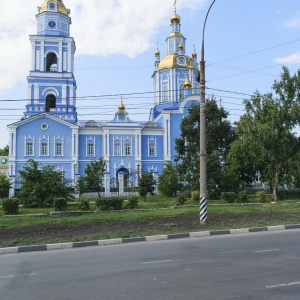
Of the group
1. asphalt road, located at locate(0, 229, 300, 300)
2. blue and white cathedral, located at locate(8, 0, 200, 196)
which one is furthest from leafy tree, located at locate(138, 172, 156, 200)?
asphalt road, located at locate(0, 229, 300, 300)

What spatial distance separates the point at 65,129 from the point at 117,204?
26.9 metres

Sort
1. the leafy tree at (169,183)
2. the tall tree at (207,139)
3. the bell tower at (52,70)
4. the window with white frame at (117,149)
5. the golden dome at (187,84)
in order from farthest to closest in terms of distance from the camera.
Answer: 1. the golden dome at (187,84)
2. the bell tower at (52,70)
3. the window with white frame at (117,149)
4. the leafy tree at (169,183)
5. the tall tree at (207,139)

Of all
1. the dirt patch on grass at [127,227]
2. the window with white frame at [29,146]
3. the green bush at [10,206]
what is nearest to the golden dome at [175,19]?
the window with white frame at [29,146]

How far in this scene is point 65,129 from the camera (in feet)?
153

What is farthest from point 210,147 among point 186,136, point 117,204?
point 117,204

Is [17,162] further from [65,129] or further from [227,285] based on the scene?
[227,285]

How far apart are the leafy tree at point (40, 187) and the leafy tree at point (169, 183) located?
10855 millimetres

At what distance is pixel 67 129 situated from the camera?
46625 millimetres

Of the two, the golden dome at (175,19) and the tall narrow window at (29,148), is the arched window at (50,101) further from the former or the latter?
the golden dome at (175,19)

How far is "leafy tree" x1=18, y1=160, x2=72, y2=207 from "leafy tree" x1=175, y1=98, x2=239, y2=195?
12.1 metres

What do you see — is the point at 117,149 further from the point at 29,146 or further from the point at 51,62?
the point at 51,62

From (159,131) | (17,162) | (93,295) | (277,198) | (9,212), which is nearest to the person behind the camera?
(93,295)

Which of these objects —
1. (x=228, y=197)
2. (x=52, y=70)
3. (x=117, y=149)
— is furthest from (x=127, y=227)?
Answer: (x=52, y=70)

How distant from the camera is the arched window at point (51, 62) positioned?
164 ft
